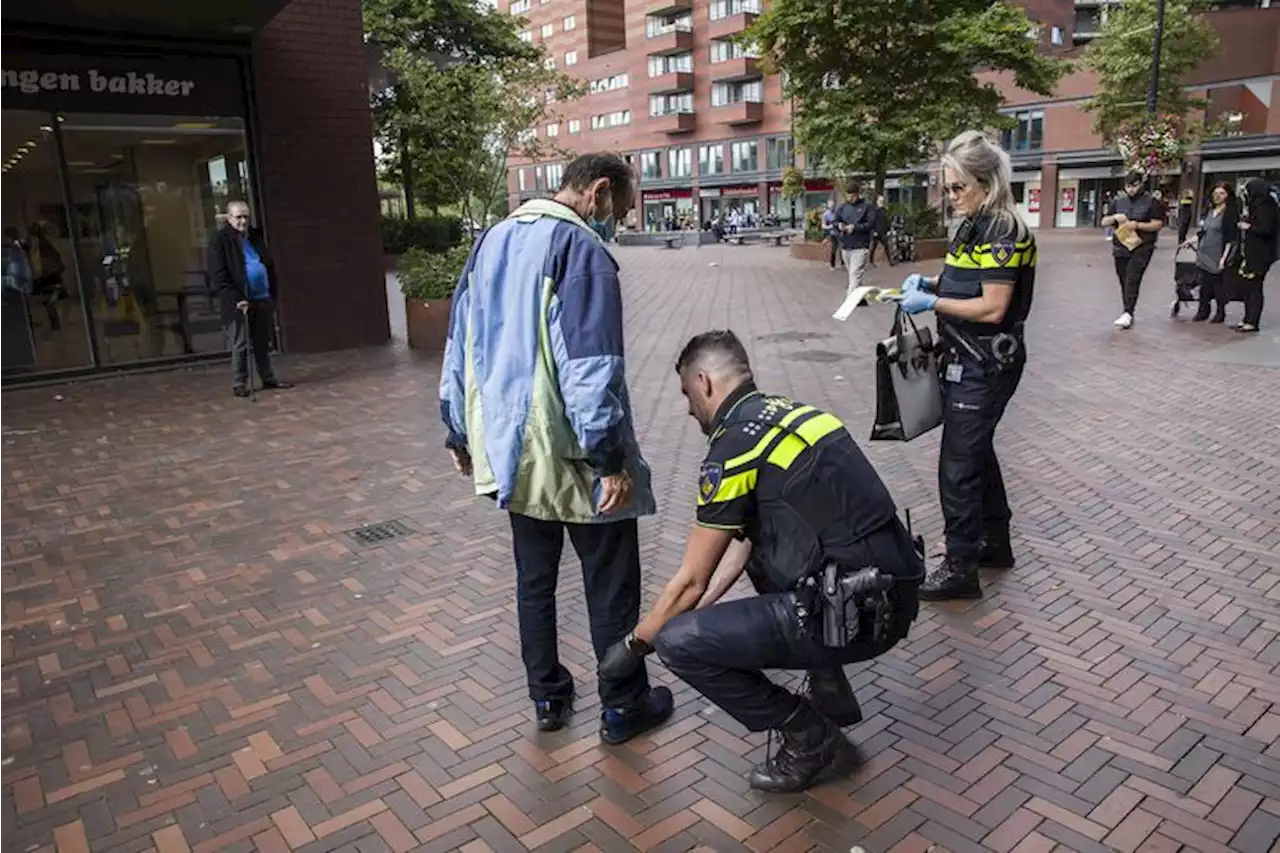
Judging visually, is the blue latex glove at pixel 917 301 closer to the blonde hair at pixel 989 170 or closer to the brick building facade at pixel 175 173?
the blonde hair at pixel 989 170

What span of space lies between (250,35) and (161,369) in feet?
12.6

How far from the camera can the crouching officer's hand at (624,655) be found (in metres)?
2.80

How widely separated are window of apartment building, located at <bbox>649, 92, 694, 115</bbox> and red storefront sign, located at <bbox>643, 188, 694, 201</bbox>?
5.22 metres

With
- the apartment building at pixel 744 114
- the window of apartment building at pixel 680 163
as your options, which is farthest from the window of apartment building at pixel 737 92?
the window of apartment building at pixel 680 163

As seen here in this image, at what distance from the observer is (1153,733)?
3105mm

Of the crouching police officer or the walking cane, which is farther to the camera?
the walking cane

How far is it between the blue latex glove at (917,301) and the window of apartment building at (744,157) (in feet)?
189

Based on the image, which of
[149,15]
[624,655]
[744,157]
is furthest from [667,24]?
[624,655]

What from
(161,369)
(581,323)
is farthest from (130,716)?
(161,369)

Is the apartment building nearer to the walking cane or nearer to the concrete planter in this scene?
the concrete planter

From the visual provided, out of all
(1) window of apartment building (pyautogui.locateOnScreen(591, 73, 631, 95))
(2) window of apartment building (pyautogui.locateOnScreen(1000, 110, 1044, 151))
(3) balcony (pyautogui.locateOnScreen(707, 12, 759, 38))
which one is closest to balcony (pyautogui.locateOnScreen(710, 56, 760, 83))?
(3) balcony (pyautogui.locateOnScreen(707, 12, 759, 38))

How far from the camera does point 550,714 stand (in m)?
3.26

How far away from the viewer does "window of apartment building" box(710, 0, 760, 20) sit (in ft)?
187

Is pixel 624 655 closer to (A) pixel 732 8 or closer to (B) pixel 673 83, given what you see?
(A) pixel 732 8
